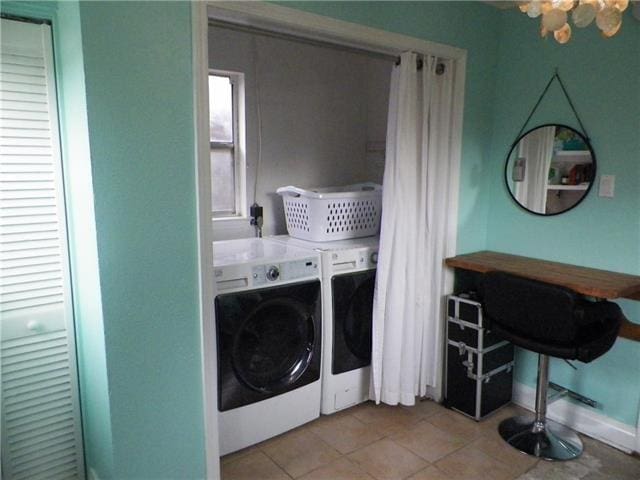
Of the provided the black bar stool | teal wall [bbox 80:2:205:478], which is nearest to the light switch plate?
the black bar stool

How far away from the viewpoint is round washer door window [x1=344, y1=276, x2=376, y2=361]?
8.13 ft

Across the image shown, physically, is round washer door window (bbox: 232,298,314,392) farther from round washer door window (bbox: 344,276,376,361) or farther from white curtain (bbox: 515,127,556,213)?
white curtain (bbox: 515,127,556,213)

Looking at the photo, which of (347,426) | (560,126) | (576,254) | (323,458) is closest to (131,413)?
(323,458)

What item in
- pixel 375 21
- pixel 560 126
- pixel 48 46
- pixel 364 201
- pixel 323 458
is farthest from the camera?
pixel 364 201

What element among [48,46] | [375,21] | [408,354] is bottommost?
[408,354]

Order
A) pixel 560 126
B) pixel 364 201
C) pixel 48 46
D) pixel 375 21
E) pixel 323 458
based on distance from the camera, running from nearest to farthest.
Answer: pixel 48 46
pixel 375 21
pixel 323 458
pixel 560 126
pixel 364 201

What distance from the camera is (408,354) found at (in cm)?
247

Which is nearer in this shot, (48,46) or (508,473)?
(48,46)

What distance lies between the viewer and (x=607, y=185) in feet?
7.46

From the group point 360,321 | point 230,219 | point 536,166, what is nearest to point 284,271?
point 360,321

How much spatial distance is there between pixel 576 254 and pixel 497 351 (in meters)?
0.65

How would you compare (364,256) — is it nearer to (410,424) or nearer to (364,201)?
(364,201)

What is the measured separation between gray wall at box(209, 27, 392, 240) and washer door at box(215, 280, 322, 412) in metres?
0.80

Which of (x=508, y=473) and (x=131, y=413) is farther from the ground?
(x=131, y=413)
